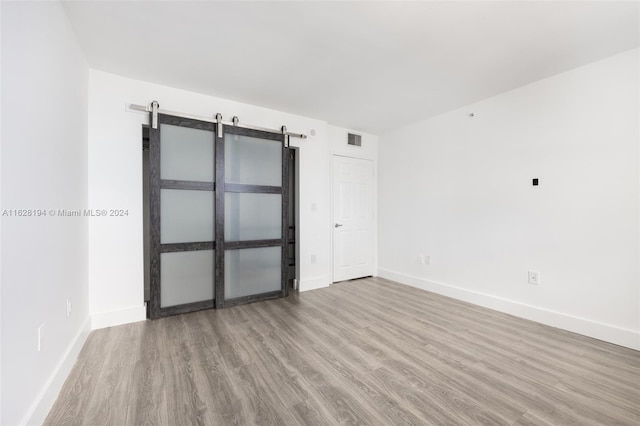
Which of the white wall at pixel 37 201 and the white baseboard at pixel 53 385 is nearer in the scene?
the white wall at pixel 37 201

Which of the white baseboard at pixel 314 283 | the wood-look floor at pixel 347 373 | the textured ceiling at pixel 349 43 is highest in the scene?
the textured ceiling at pixel 349 43

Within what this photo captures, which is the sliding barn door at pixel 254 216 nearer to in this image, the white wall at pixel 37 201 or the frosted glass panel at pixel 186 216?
the frosted glass panel at pixel 186 216

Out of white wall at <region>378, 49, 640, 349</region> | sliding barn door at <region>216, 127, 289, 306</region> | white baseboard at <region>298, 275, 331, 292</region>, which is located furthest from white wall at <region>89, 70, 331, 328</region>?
white wall at <region>378, 49, 640, 349</region>

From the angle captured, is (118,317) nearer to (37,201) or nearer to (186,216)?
(186,216)

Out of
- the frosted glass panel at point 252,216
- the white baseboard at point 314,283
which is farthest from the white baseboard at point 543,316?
the frosted glass panel at point 252,216

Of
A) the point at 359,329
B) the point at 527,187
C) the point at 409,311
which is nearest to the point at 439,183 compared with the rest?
the point at 527,187

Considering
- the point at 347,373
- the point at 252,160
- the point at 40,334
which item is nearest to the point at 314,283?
the point at 252,160

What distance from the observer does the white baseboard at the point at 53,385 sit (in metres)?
1.40

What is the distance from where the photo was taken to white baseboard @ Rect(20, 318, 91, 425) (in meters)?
1.40

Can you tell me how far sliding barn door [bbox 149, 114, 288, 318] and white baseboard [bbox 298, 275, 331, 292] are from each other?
354mm

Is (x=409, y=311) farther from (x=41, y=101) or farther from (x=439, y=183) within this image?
(x=41, y=101)

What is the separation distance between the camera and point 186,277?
10.3 feet

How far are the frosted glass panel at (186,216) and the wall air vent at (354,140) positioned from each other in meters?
2.58

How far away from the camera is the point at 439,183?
13.2 ft
